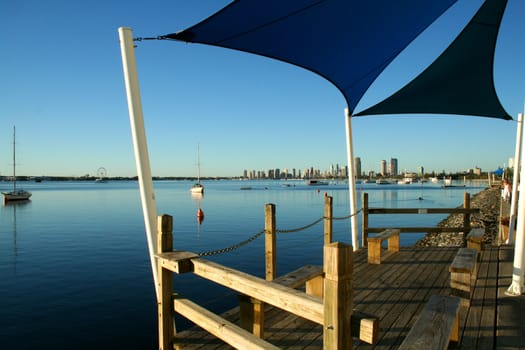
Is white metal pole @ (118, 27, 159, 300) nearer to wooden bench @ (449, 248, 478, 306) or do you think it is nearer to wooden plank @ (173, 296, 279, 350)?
wooden plank @ (173, 296, 279, 350)

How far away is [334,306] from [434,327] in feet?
3.42

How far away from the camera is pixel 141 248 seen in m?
17.2

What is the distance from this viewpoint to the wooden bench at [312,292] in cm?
193

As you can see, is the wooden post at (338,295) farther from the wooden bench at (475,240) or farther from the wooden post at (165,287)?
the wooden bench at (475,240)

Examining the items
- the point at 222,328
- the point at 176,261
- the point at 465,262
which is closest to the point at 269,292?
the point at 222,328

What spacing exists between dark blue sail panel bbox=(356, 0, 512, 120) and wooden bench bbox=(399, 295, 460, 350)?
562 cm

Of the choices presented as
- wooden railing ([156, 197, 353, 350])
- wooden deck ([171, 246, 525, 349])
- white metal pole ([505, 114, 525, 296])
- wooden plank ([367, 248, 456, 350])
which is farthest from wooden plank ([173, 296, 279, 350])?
white metal pole ([505, 114, 525, 296])

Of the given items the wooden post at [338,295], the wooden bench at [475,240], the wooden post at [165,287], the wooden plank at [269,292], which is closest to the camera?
the wooden post at [338,295]

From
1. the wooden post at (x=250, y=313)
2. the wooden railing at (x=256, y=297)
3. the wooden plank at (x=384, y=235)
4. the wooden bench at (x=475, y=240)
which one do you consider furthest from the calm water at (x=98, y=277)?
the wooden bench at (x=475, y=240)

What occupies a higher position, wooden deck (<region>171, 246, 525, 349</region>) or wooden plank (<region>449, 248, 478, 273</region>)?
wooden plank (<region>449, 248, 478, 273</region>)

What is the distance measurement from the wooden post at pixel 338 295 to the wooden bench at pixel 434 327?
433mm

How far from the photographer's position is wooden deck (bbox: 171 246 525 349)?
366cm

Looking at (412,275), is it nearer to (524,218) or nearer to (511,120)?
(524,218)

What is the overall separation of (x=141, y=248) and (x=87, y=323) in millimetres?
9075
